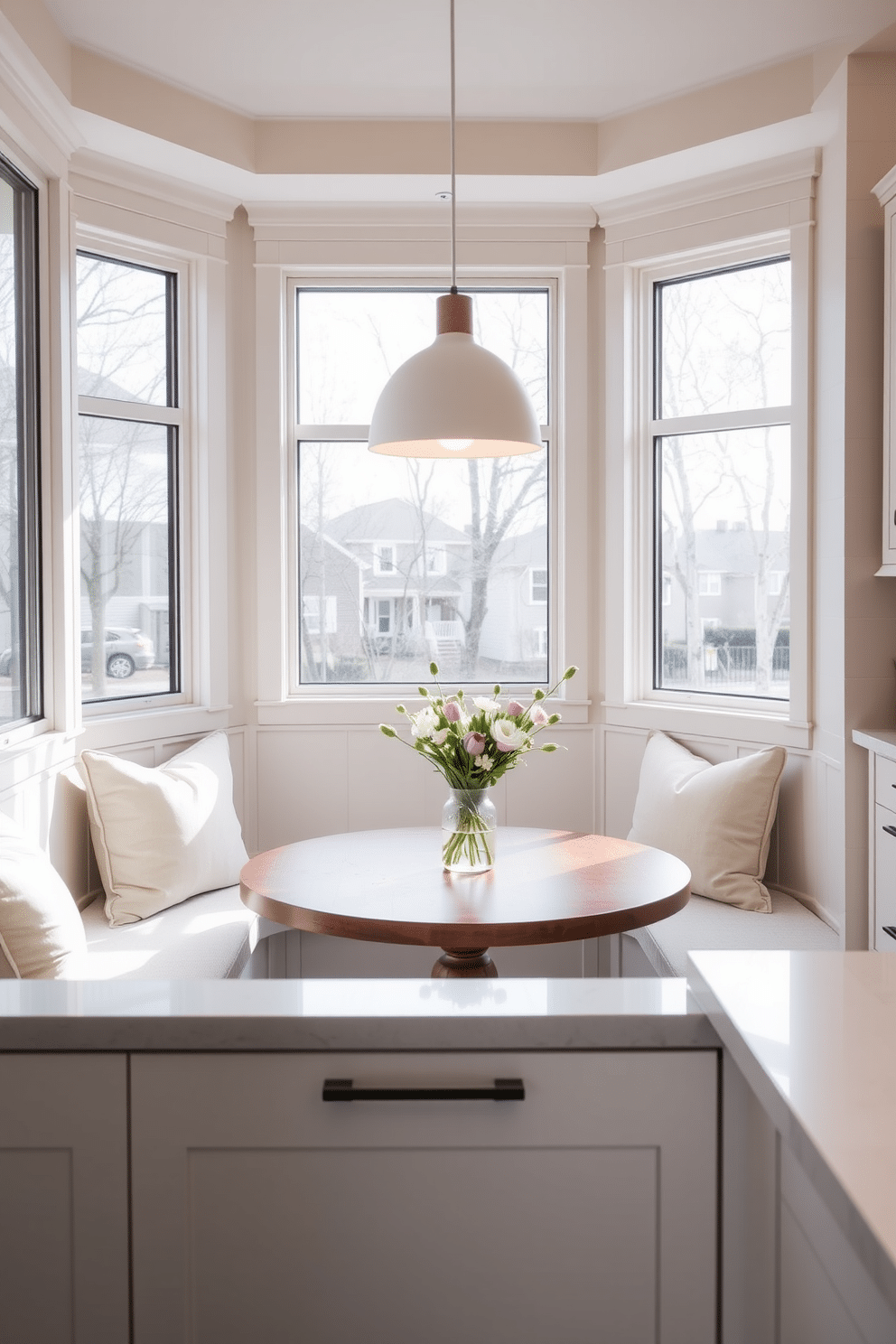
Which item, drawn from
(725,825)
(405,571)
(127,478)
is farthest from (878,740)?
(127,478)

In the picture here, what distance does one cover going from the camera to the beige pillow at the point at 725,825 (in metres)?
3.17

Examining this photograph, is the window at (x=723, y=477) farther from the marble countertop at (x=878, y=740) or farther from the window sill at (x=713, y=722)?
the marble countertop at (x=878, y=740)

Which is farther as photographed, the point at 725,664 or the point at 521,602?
the point at 521,602

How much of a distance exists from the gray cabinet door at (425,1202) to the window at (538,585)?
3.10m

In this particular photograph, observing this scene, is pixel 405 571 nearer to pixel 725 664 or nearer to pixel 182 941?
pixel 725 664

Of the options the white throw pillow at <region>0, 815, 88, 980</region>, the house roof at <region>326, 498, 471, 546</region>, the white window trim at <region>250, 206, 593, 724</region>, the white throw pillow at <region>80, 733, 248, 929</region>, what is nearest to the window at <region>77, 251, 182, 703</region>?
the white window trim at <region>250, 206, 593, 724</region>

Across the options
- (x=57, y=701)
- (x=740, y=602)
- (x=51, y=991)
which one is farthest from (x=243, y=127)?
(x=51, y=991)

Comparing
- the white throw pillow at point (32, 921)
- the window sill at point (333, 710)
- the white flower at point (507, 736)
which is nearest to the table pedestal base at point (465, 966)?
the white flower at point (507, 736)

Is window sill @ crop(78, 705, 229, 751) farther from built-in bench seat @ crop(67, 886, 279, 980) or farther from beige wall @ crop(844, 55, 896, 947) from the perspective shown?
beige wall @ crop(844, 55, 896, 947)

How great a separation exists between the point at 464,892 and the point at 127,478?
6.70ft

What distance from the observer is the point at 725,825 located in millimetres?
3207

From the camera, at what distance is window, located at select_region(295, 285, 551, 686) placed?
155 inches

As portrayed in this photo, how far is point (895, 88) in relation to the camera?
296 cm

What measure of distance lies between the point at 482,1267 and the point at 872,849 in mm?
2262
